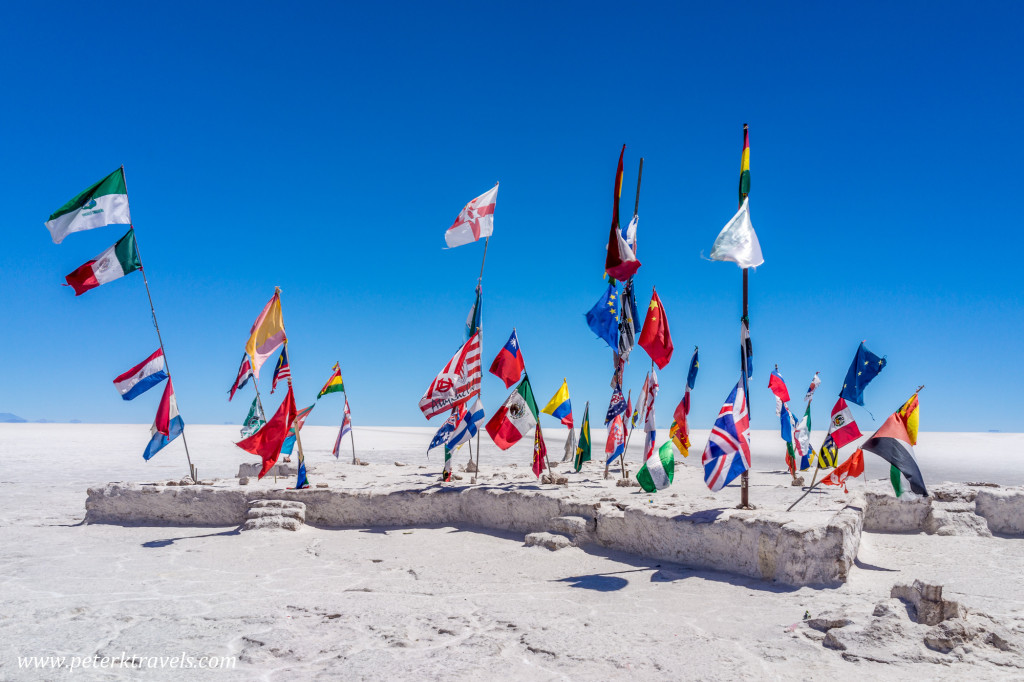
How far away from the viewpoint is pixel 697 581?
22.5 ft

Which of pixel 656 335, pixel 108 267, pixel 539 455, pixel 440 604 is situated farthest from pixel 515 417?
pixel 108 267

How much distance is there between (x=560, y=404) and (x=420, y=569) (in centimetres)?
511

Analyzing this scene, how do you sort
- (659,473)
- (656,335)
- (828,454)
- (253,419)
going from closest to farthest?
1. (659,473)
2. (656,335)
3. (828,454)
4. (253,419)

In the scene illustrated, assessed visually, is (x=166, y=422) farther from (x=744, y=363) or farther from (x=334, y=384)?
(x=744, y=363)

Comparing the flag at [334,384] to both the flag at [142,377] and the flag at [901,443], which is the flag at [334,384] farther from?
the flag at [901,443]

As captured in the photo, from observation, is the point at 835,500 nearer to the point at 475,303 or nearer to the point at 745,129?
the point at 745,129

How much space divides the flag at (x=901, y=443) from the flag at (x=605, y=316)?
393 centimetres

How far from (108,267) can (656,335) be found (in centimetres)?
924

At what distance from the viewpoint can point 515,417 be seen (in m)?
10.9

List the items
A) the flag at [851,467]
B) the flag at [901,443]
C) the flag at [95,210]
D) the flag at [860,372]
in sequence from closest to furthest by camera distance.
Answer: the flag at [901,443]
the flag at [851,467]
the flag at [860,372]
the flag at [95,210]

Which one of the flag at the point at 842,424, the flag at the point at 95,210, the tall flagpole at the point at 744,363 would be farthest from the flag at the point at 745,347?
the flag at the point at 95,210

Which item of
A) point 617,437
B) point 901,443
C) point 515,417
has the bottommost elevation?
point 617,437

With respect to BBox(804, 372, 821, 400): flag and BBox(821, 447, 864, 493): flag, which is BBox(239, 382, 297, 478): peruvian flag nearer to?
BBox(821, 447, 864, 493): flag

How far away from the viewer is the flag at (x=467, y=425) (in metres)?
10.5
